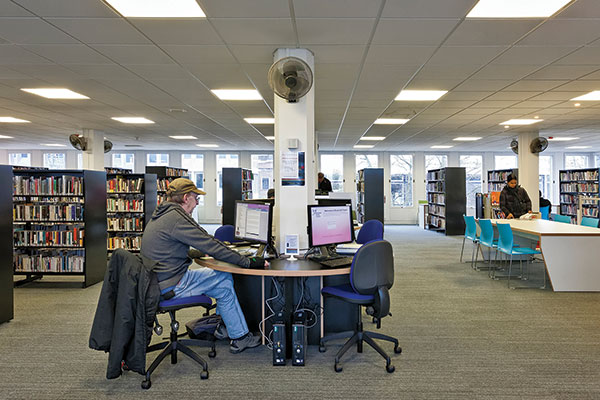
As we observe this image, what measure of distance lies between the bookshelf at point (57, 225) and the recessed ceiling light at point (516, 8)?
5.29 m

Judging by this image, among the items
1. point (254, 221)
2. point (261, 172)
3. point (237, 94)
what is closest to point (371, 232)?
point (254, 221)

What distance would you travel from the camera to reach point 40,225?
5887 mm

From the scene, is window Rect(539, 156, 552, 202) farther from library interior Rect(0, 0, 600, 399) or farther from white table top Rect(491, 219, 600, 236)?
white table top Rect(491, 219, 600, 236)

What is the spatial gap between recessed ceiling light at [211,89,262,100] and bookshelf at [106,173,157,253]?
2.28m

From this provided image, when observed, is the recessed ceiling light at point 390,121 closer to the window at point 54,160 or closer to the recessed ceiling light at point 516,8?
the recessed ceiling light at point 516,8

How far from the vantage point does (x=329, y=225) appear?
3.60 metres

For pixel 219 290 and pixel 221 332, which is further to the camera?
pixel 221 332

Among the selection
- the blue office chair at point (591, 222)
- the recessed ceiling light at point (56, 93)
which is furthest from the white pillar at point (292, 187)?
the blue office chair at point (591, 222)

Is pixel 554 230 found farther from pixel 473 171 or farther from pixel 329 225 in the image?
pixel 473 171

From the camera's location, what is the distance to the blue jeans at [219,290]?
313 centimetres

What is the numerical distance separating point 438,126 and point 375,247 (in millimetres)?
7272

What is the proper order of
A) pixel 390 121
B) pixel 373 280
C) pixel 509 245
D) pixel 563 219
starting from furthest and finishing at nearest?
pixel 390 121 < pixel 563 219 < pixel 509 245 < pixel 373 280

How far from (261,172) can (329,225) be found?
11821 mm

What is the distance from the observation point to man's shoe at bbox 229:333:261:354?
11.1ft
